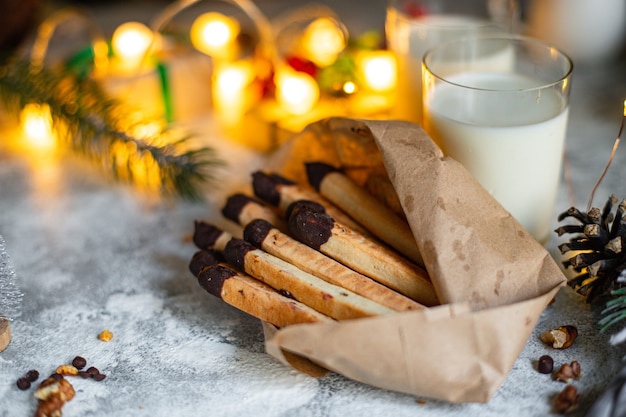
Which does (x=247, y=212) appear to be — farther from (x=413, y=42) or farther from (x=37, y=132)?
(x=37, y=132)

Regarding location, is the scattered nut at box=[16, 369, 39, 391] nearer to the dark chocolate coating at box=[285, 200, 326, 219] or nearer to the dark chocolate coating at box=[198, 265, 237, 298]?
the dark chocolate coating at box=[198, 265, 237, 298]

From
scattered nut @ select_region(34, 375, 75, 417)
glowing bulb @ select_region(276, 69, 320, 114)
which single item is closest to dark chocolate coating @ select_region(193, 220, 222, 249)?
scattered nut @ select_region(34, 375, 75, 417)

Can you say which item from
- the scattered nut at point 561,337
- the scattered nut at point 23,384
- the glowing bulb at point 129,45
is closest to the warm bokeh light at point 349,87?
the glowing bulb at point 129,45

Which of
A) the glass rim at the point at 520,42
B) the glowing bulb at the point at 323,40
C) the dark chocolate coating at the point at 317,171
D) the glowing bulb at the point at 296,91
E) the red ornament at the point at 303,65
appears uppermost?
the glass rim at the point at 520,42

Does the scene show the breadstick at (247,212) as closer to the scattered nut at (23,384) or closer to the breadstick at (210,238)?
the breadstick at (210,238)

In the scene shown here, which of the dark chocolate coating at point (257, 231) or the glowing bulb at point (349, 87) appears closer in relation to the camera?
the dark chocolate coating at point (257, 231)

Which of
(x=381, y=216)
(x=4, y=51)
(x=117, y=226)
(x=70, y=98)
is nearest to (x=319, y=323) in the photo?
(x=381, y=216)
